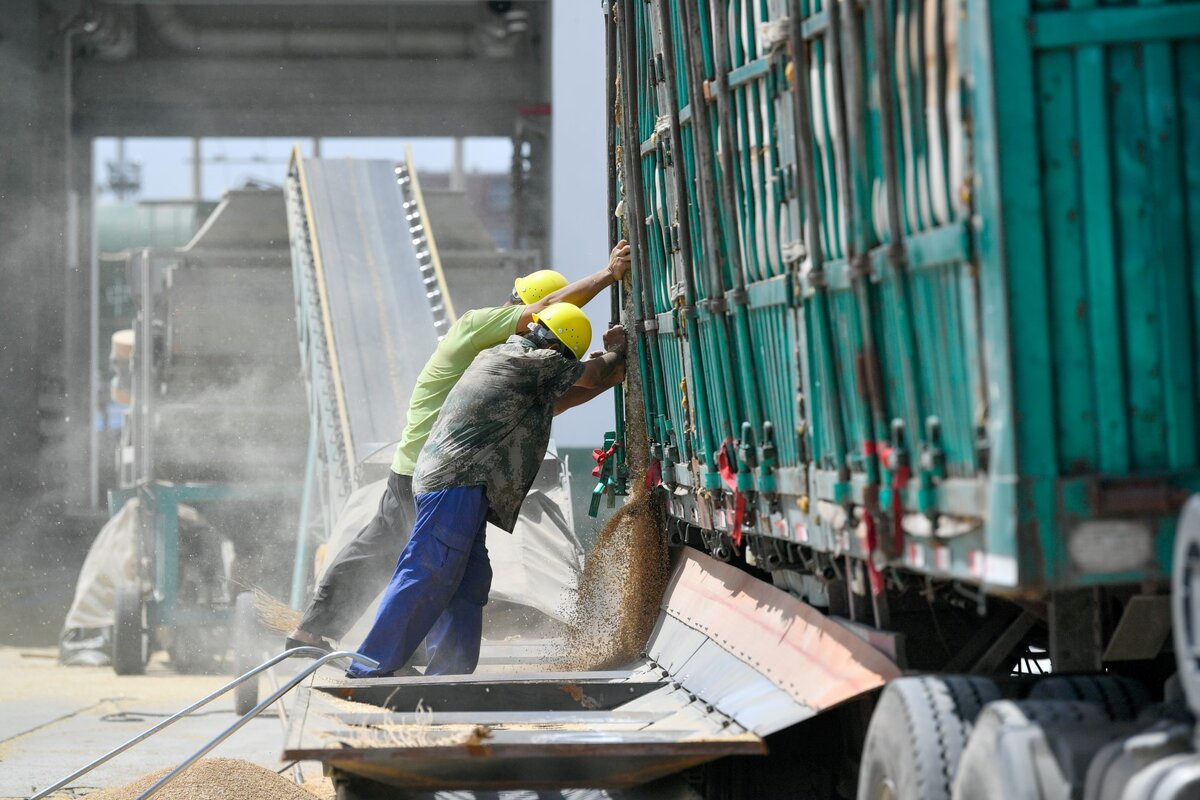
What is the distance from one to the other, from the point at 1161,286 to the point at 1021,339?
336 mm

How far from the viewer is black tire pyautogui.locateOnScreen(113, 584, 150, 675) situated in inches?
515

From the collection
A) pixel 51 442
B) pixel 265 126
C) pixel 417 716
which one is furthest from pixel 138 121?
pixel 417 716

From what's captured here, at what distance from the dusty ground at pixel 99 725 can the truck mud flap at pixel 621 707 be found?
80.7 inches

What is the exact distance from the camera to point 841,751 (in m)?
5.71

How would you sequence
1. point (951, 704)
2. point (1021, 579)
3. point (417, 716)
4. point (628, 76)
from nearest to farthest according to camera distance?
point (1021, 579)
point (951, 704)
point (417, 716)
point (628, 76)

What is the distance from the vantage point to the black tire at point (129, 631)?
515 inches

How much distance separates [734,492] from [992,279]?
2327 mm

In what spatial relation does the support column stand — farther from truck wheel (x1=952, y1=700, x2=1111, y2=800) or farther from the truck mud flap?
truck wheel (x1=952, y1=700, x2=1111, y2=800)

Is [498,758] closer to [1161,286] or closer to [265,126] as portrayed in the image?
[1161,286]

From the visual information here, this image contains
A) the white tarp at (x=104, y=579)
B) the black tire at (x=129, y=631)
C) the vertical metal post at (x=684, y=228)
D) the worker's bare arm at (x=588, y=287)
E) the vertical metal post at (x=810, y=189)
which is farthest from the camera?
the white tarp at (x=104, y=579)

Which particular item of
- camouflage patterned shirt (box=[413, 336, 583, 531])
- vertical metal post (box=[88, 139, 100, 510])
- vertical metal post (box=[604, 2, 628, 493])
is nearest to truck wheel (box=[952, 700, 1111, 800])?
camouflage patterned shirt (box=[413, 336, 583, 531])

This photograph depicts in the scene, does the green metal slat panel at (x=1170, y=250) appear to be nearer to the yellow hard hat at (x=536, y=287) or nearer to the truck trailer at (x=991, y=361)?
the truck trailer at (x=991, y=361)

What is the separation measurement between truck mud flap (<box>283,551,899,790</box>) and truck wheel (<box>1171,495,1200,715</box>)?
4.62ft

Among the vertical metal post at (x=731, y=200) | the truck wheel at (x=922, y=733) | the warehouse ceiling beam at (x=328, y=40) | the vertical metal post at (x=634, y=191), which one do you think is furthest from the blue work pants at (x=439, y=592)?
the warehouse ceiling beam at (x=328, y=40)
